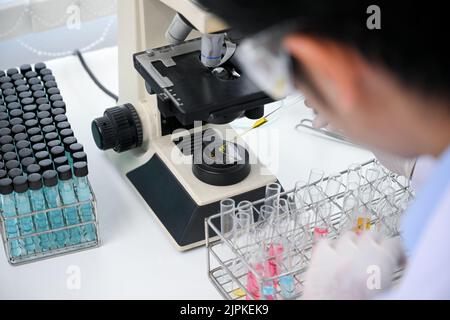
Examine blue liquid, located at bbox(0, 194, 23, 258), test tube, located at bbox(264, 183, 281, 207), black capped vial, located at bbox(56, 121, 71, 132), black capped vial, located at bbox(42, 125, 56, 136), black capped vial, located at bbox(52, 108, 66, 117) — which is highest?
black capped vial, located at bbox(52, 108, 66, 117)

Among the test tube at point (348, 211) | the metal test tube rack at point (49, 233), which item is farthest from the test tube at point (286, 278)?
the metal test tube rack at point (49, 233)

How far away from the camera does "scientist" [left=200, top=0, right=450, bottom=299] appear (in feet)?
2.23

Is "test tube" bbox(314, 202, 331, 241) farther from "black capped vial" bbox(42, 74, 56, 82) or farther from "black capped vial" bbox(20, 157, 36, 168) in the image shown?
"black capped vial" bbox(42, 74, 56, 82)

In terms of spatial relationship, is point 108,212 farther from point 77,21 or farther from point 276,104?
point 77,21

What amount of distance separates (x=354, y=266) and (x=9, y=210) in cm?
69

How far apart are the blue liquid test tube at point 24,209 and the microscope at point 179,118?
24cm

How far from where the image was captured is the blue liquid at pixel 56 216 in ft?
4.60

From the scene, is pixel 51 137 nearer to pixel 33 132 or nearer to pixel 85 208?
pixel 33 132

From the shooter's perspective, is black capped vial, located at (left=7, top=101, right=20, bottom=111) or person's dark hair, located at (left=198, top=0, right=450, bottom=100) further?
black capped vial, located at (left=7, top=101, right=20, bottom=111)

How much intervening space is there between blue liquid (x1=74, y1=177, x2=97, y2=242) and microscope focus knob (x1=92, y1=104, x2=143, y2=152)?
15 centimetres

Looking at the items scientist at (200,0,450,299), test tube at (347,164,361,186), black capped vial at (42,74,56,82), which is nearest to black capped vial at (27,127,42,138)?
black capped vial at (42,74,56,82)

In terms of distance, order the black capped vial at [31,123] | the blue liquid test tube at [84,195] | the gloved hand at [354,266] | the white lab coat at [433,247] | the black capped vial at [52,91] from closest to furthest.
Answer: the white lab coat at [433,247] → the gloved hand at [354,266] → the blue liquid test tube at [84,195] → the black capped vial at [31,123] → the black capped vial at [52,91]

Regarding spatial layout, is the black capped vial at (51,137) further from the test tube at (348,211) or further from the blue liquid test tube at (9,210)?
the test tube at (348,211)

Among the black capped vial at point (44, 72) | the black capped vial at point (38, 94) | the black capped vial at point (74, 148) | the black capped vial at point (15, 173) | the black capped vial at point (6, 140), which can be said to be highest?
the black capped vial at point (44, 72)
